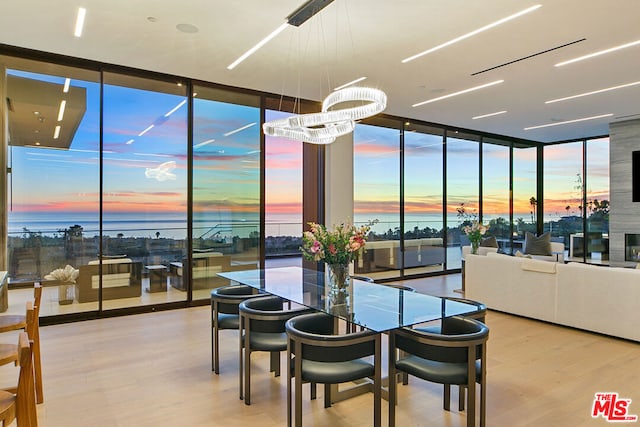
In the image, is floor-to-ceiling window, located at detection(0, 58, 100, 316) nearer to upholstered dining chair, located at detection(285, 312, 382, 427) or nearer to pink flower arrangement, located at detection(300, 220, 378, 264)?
pink flower arrangement, located at detection(300, 220, 378, 264)

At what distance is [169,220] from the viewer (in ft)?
19.6

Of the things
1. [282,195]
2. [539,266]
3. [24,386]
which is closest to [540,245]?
[539,266]

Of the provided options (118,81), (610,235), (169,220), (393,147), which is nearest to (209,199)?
(169,220)

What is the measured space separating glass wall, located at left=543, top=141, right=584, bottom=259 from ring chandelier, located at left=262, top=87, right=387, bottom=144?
8.66 metres

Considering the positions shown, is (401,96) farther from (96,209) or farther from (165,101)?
(96,209)

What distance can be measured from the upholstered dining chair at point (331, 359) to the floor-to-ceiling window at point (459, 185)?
7.31 m

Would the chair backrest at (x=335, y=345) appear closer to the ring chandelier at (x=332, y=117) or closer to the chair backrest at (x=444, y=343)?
the chair backrest at (x=444, y=343)

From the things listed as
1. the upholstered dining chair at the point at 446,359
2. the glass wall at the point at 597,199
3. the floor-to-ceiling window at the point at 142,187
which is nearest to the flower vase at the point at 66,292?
the floor-to-ceiling window at the point at 142,187

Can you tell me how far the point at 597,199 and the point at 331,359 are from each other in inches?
409

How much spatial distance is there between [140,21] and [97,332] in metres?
3.46

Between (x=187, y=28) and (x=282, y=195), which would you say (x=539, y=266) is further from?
(x=282, y=195)

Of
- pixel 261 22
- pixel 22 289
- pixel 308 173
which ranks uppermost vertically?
pixel 261 22

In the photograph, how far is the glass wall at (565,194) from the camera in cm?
1053

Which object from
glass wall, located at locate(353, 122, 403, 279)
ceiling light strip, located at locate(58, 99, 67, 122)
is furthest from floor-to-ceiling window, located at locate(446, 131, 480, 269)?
ceiling light strip, located at locate(58, 99, 67, 122)
